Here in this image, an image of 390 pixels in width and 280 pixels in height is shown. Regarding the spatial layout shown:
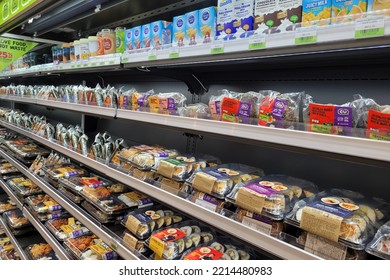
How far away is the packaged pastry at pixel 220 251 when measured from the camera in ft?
3.87

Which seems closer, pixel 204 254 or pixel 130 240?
pixel 204 254

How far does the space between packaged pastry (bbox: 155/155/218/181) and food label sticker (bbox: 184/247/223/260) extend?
1.03ft

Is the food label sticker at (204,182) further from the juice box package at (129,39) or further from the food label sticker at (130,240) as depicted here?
the juice box package at (129,39)

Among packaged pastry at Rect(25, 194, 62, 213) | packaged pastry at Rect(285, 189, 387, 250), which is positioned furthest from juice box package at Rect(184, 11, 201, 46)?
packaged pastry at Rect(25, 194, 62, 213)

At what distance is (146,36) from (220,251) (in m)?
1.12

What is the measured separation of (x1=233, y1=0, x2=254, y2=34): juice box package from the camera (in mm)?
1008

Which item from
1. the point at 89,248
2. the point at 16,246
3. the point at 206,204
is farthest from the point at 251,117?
the point at 16,246

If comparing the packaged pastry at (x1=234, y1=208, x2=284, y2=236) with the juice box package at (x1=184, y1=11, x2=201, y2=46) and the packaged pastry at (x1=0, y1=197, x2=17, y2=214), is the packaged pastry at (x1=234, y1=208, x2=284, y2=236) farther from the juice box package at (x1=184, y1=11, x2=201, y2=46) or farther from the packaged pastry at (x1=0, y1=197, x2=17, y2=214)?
the packaged pastry at (x1=0, y1=197, x2=17, y2=214)

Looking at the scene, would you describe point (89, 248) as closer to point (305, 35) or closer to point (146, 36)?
point (146, 36)

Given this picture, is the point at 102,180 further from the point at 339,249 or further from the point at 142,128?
the point at 339,249

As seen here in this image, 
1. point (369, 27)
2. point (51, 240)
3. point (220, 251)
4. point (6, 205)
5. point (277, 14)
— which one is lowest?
point (6, 205)

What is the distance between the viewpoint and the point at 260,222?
965 mm

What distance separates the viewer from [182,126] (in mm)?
1192
